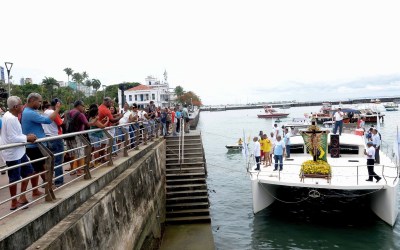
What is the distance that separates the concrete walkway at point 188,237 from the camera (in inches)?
416

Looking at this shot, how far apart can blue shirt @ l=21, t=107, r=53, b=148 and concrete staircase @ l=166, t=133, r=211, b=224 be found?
740cm

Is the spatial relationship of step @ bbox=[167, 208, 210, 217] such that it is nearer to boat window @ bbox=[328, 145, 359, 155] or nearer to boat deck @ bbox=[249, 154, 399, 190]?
boat deck @ bbox=[249, 154, 399, 190]

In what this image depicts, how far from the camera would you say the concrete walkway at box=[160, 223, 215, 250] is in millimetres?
10577

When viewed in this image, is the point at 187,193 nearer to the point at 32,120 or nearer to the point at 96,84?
the point at 32,120

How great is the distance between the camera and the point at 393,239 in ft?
38.2

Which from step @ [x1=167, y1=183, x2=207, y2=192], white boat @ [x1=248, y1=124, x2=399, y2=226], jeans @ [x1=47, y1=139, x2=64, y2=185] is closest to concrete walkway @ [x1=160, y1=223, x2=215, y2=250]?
step @ [x1=167, y1=183, x2=207, y2=192]

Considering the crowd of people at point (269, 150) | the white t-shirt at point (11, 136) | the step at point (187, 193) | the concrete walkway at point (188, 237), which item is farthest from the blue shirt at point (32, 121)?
the crowd of people at point (269, 150)

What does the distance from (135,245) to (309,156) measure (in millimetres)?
10368

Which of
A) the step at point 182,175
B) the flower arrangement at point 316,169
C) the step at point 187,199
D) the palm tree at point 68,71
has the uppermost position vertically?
the palm tree at point 68,71

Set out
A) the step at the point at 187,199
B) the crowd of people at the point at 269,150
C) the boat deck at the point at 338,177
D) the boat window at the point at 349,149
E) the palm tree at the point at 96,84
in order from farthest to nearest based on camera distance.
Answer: the palm tree at the point at 96,84, the boat window at the point at 349,149, the crowd of people at the point at 269,150, the step at the point at 187,199, the boat deck at the point at 338,177

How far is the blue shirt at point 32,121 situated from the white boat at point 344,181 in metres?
8.93

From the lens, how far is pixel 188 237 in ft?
36.9

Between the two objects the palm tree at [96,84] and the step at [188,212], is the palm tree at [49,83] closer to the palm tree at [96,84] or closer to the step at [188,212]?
the palm tree at [96,84]

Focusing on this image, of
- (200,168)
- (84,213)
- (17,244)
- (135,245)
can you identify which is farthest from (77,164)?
(200,168)
